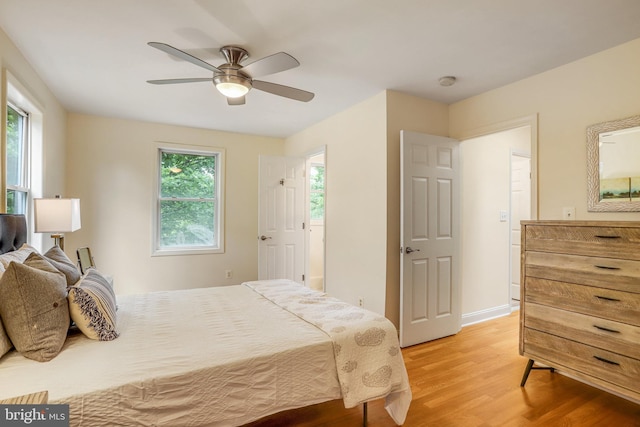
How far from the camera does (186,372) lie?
1.34 m

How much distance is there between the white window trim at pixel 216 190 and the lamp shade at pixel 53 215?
6.15ft

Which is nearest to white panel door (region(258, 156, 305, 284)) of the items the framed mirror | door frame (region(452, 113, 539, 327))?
door frame (region(452, 113, 539, 327))

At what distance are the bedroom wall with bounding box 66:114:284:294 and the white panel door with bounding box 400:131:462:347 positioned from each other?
270 centimetres

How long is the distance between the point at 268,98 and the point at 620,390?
3511 millimetres

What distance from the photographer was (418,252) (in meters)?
3.09

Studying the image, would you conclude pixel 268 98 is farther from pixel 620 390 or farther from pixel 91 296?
pixel 620 390

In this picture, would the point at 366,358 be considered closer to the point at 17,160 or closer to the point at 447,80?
the point at 447,80

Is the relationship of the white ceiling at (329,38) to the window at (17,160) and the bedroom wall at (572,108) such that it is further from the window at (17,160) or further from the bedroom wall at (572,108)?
the window at (17,160)

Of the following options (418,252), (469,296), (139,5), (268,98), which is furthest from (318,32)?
(469,296)

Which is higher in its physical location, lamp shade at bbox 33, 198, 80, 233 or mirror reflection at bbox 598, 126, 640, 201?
mirror reflection at bbox 598, 126, 640, 201

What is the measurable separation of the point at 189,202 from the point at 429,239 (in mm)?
3314

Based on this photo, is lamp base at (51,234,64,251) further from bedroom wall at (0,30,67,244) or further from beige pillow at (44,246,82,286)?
beige pillow at (44,246,82,286)

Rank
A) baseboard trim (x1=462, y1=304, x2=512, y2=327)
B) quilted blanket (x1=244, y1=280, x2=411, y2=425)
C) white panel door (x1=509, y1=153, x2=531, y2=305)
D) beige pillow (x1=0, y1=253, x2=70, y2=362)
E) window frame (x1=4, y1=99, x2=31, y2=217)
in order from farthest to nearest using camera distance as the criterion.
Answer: white panel door (x1=509, y1=153, x2=531, y2=305) < baseboard trim (x1=462, y1=304, x2=512, y2=327) < window frame (x1=4, y1=99, x2=31, y2=217) < quilted blanket (x1=244, y1=280, x2=411, y2=425) < beige pillow (x1=0, y1=253, x2=70, y2=362)

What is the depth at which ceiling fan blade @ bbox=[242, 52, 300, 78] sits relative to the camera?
185 centimetres
